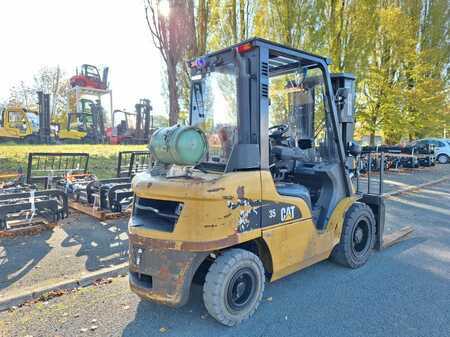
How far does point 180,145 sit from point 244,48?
49.0 inches

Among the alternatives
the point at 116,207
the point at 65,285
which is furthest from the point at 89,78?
the point at 65,285

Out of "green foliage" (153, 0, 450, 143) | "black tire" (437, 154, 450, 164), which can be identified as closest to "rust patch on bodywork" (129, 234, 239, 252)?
"green foliage" (153, 0, 450, 143)

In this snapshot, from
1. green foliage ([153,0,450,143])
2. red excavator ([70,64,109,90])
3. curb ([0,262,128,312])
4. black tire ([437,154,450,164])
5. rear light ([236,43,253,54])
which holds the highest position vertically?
red excavator ([70,64,109,90])

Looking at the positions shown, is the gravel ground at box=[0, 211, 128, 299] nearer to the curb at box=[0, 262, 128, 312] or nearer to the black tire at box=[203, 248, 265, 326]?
the curb at box=[0, 262, 128, 312]

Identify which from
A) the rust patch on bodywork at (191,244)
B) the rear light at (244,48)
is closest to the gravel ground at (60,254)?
the rust patch on bodywork at (191,244)

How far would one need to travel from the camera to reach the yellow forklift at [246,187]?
10.6 ft

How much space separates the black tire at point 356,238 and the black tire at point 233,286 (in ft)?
5.10

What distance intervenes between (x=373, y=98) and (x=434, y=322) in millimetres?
15393

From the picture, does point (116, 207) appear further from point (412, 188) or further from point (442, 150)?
point (442, 150)

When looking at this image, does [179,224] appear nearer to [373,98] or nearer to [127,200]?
[127,200]

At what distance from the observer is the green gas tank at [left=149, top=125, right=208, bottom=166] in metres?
3.25

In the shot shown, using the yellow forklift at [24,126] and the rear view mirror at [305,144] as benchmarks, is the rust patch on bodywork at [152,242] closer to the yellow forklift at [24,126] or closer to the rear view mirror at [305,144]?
the rear view mirror at [305,144]

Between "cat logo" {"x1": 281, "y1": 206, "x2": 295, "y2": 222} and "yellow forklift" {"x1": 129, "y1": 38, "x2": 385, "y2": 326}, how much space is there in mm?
11

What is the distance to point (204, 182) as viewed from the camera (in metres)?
3.17
